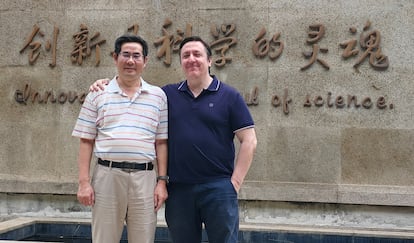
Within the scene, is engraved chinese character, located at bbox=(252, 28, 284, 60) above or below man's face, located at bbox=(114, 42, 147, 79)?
above

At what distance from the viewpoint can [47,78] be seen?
21.8 ft

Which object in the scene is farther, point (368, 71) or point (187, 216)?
point (368, 71)

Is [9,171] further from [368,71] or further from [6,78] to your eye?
[368,71]

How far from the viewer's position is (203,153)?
9.46 feet

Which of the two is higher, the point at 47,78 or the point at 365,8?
the point at 365,8

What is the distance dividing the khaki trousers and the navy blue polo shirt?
0.20 metres

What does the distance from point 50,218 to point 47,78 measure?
1.90 meters

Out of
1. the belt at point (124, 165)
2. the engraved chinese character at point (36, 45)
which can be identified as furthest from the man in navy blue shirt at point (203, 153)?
the engraved chinese character at point (36, 45)

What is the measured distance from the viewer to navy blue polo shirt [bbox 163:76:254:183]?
2895 millimetres

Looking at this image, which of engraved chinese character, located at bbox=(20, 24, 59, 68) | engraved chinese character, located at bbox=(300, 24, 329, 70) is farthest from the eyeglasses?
engraved chinese character, located at bbox=(20, 24, 59, 68)

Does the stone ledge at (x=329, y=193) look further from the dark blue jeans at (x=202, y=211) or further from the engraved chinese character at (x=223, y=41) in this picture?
the dark blue jeans at (x=202, y=211)

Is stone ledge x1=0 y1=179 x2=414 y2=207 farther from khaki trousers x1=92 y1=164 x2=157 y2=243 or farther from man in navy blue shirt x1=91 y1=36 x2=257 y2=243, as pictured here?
khaki trousers x1=92 y1=164 x2=157 y2=243

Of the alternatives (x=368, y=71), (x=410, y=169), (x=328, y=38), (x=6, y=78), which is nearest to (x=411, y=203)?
(x=410, y=169)

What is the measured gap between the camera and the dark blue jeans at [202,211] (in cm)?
289
